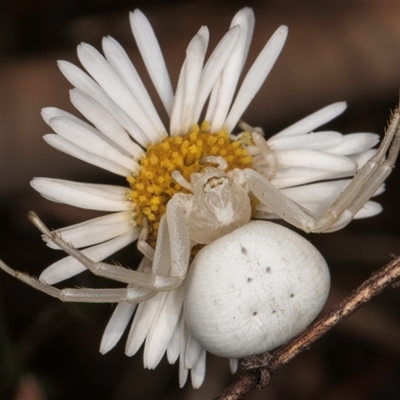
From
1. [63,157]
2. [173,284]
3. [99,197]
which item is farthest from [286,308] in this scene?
[63,157]

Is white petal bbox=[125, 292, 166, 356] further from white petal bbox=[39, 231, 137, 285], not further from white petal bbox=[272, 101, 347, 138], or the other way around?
white petal bbox=[272, 101, 347, 138]

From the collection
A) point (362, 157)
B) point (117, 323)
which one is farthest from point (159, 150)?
→ point (362, 157)

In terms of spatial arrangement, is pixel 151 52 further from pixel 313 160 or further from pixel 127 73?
pixel 313 160

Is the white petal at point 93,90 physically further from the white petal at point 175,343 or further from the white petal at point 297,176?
the white petal at point 175,343

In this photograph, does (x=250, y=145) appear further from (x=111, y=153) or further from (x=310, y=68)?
(x=310, y=68)

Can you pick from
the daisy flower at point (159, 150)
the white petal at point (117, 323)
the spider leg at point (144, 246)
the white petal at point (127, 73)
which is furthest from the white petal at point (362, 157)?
the white petal at point (117, 323)
